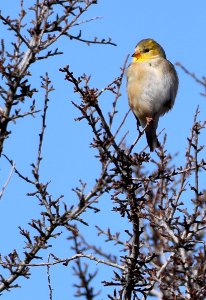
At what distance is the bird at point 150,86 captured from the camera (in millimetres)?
6867

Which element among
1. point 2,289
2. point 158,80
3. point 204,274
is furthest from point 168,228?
point 158,80

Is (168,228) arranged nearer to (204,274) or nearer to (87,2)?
(204,274)

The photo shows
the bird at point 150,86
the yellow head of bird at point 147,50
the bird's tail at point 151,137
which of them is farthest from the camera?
the yellow head of bird at point 147,50

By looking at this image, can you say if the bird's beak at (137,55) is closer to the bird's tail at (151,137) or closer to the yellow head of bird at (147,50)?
the yellow head of bird at (147,50)

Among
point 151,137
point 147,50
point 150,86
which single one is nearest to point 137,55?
point 147,50

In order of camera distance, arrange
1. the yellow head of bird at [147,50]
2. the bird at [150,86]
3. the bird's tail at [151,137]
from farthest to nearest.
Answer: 1. the yellow head of bird at [147,50]
2. the bird's tail at [151,137]
3. the bird at [150,86]

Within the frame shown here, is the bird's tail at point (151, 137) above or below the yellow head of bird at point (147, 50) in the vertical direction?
below

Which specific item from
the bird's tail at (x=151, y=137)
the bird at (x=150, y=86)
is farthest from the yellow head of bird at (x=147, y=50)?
the bird's tail at (x=151, y=137)

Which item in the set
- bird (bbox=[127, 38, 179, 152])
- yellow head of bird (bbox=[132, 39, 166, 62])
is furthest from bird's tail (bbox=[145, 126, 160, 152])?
yellow head of bird (bbox=[132, 39, 166, 62])

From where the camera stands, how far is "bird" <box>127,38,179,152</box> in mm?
6867

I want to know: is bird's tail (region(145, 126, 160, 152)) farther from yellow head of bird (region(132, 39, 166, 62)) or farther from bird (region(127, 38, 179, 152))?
yellow head of bird (region(132, 39, 166, 62))

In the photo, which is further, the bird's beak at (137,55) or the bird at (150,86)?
the bird's beak at (137,55)

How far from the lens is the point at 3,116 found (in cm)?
331

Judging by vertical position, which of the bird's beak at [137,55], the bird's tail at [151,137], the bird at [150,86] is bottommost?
the bird's tail at [151,137]
